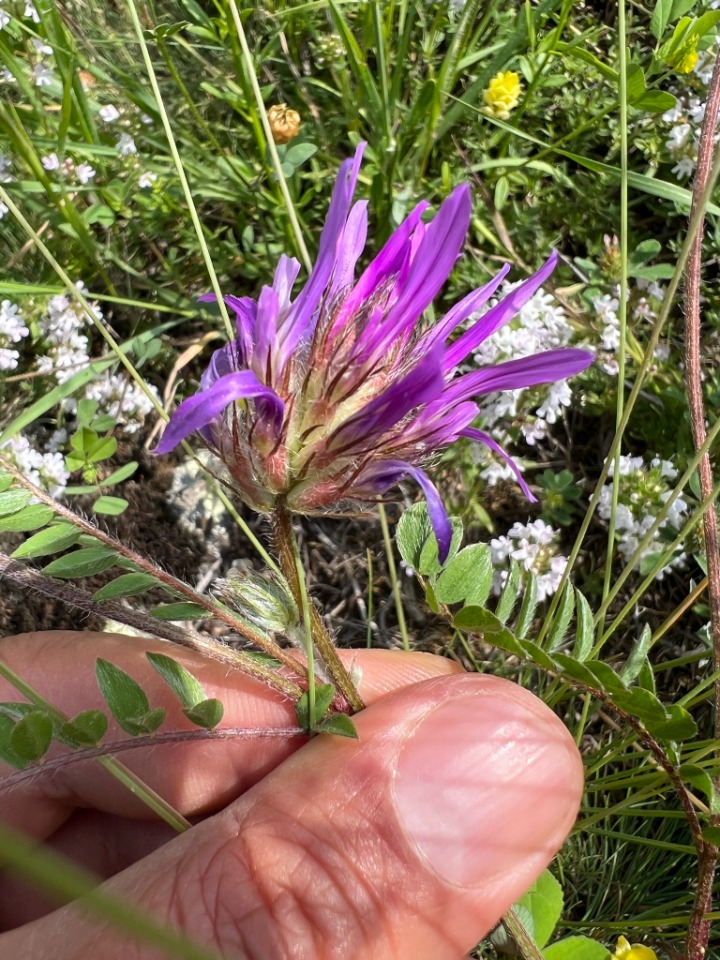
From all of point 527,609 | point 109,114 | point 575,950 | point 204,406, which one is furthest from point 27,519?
point 109,114

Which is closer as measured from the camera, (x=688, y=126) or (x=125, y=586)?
(x=125, y=586)

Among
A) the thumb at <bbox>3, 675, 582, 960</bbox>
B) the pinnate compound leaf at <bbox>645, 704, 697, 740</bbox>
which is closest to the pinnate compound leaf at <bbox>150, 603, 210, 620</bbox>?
the thumb at <bbox>3, 675, 582, 960</bbox>

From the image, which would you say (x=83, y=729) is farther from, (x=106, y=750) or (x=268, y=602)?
(x=268, y=602)

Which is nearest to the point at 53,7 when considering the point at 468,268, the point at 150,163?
the point at 150,163

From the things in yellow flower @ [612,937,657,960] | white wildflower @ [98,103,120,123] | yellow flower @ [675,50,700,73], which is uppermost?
yellow flower @ [675,50,700,73]

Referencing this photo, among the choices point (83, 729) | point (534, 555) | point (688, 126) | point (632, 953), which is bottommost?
point (632, 953)

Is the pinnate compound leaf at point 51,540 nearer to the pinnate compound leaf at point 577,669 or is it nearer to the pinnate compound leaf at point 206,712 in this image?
the pinnate compound leaf at point 206,712

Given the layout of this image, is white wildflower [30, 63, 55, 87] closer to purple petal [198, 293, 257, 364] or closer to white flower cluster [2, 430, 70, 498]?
white flower cluster [2, 430, 70, 498]
